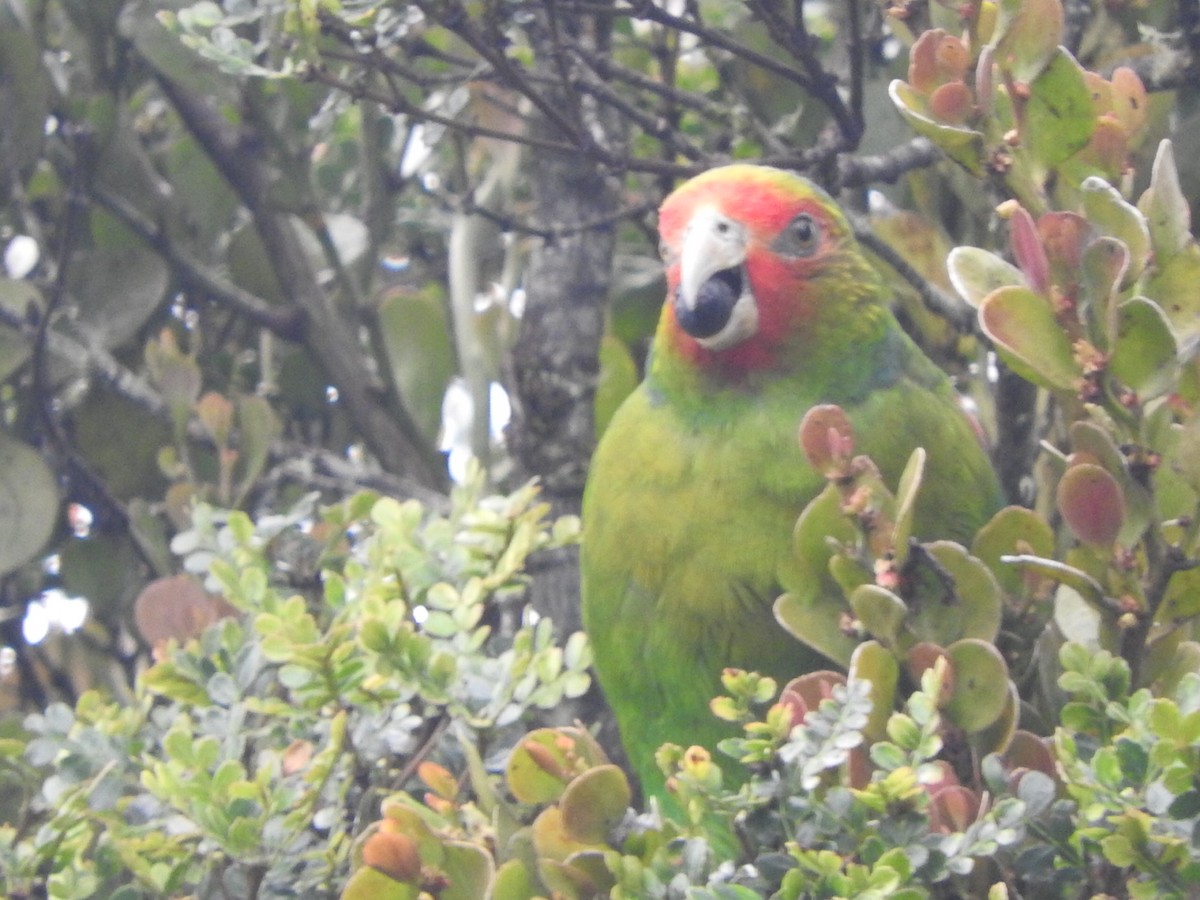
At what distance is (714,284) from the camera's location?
1.68m

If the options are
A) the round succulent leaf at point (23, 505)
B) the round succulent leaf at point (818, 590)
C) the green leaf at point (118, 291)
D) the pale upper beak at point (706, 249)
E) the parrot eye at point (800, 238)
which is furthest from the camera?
the green leaf at point (118, 291)

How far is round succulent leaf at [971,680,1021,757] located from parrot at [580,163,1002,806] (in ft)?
1.65

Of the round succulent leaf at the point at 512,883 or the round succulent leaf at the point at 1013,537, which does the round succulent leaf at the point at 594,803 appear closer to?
the round succulent leaf at the point at 512,883

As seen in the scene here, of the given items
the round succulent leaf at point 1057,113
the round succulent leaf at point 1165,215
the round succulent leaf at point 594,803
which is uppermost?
the round succulent leaf at point 1057,113

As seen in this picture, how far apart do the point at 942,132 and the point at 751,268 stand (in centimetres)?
59

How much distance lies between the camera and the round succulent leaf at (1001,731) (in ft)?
3.45

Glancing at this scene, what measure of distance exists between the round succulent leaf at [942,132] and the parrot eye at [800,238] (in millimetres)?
539

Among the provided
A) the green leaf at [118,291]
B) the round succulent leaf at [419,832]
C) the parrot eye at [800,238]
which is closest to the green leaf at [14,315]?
the green leaf at [118,291]

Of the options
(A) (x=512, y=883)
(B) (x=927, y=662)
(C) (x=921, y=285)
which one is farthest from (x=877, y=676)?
(C) (x=921, y=285)

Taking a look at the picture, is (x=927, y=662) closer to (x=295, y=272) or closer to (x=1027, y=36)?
(x=1027, y=36)

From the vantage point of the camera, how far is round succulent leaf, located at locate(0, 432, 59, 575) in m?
1.89

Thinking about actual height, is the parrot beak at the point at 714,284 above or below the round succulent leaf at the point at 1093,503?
above

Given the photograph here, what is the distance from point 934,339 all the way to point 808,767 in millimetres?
1167

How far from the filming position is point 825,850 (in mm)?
977
